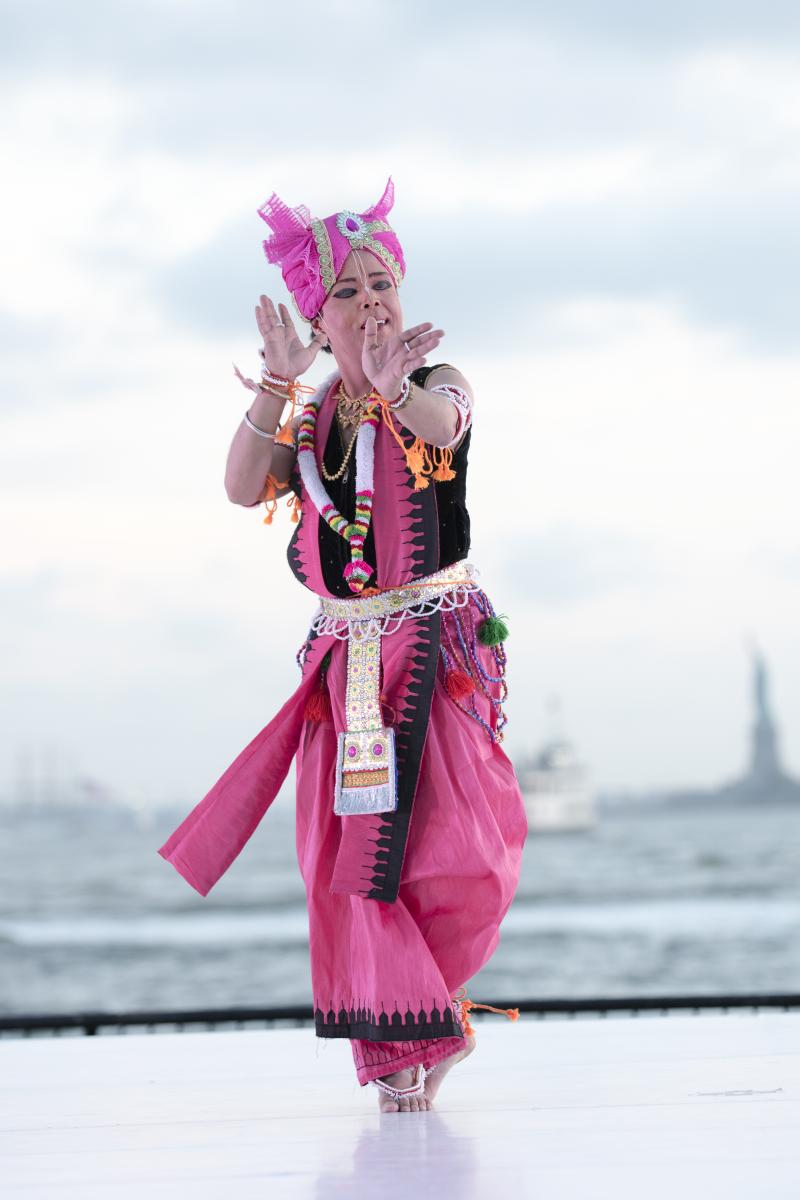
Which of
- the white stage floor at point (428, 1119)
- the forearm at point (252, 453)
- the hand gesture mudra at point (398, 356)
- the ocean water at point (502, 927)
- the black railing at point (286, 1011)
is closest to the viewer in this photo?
the white stage floor at point (428, 1119)

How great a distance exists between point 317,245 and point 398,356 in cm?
38

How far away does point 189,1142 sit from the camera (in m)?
2.25

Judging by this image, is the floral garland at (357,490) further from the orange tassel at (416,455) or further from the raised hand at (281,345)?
the raised hand at (281,345)

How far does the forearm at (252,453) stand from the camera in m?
2.66

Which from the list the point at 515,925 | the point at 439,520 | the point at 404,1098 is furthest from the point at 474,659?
the point at 515,925

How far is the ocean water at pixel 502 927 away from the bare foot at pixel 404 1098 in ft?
34.0

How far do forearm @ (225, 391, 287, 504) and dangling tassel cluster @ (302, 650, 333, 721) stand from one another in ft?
1.04

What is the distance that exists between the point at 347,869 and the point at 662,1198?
0.88 m

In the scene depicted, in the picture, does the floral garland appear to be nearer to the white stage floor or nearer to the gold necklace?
the gold necklace

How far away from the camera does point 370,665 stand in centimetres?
265

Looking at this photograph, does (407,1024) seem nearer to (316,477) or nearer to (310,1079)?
(310,1079)

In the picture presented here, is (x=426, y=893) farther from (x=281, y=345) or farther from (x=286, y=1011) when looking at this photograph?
(x=286, y=1011)

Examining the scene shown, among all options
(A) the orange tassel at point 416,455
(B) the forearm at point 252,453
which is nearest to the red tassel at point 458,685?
(A) the orange tassel at point 416,455

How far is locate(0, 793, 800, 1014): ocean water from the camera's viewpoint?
16.9m
